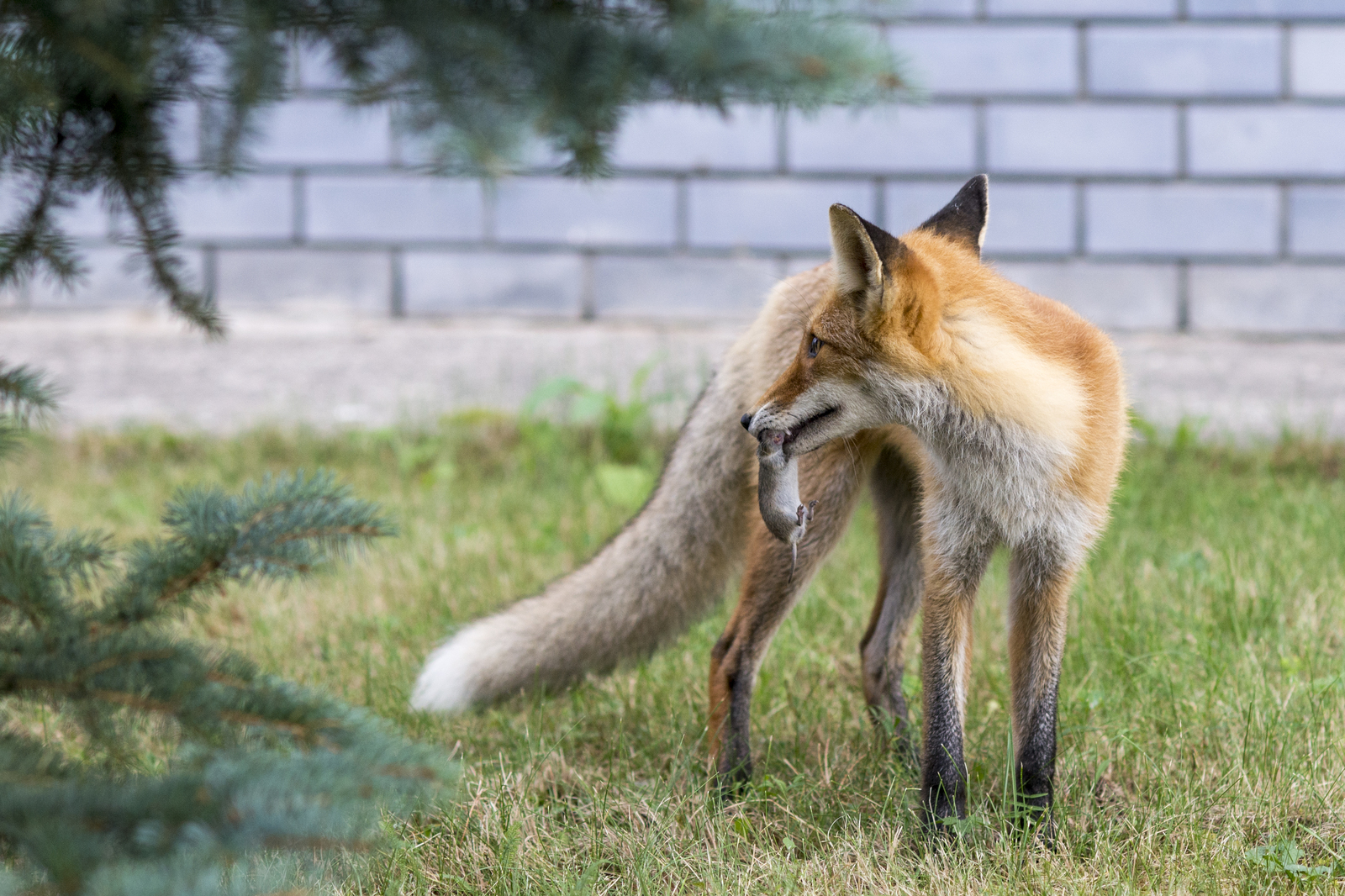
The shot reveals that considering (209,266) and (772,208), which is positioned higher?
(772,208)

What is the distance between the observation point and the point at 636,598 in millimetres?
2678

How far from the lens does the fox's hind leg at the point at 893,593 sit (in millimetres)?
2607

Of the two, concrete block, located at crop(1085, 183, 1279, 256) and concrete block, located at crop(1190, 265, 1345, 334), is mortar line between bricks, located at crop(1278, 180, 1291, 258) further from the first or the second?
concrete block, located at crop(1190, 265, 1345, 334)

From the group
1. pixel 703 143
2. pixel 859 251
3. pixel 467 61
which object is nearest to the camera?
pixel 467 61

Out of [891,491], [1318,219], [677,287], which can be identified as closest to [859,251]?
[891,491]

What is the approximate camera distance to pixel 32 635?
43.1 inches

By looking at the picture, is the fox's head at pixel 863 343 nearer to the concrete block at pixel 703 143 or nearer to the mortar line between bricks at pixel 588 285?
the concrete block at pixel 703 143

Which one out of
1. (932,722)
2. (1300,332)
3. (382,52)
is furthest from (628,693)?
(1300,332)

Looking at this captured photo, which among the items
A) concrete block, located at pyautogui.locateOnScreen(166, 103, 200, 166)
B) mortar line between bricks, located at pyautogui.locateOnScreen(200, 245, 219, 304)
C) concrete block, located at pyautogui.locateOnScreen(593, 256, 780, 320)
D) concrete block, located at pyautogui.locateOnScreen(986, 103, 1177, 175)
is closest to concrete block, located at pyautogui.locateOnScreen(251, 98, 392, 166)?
mortar line between bricks, located at pyautogui.locateOnScreen(200, 245, 219, 304)

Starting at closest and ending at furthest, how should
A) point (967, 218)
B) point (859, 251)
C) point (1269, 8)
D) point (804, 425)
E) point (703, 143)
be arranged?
1. point (859, 251)
2. point (804, 425)
3. point (967, 218)
4. point (1269, 8)
5. point (703, 143)

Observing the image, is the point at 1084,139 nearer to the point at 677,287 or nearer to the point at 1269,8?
the point at 1269,8

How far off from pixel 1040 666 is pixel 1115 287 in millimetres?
4556

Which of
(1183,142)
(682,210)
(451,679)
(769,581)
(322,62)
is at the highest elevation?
(1183,142)

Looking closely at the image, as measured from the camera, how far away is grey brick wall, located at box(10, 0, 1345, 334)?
577 cm
